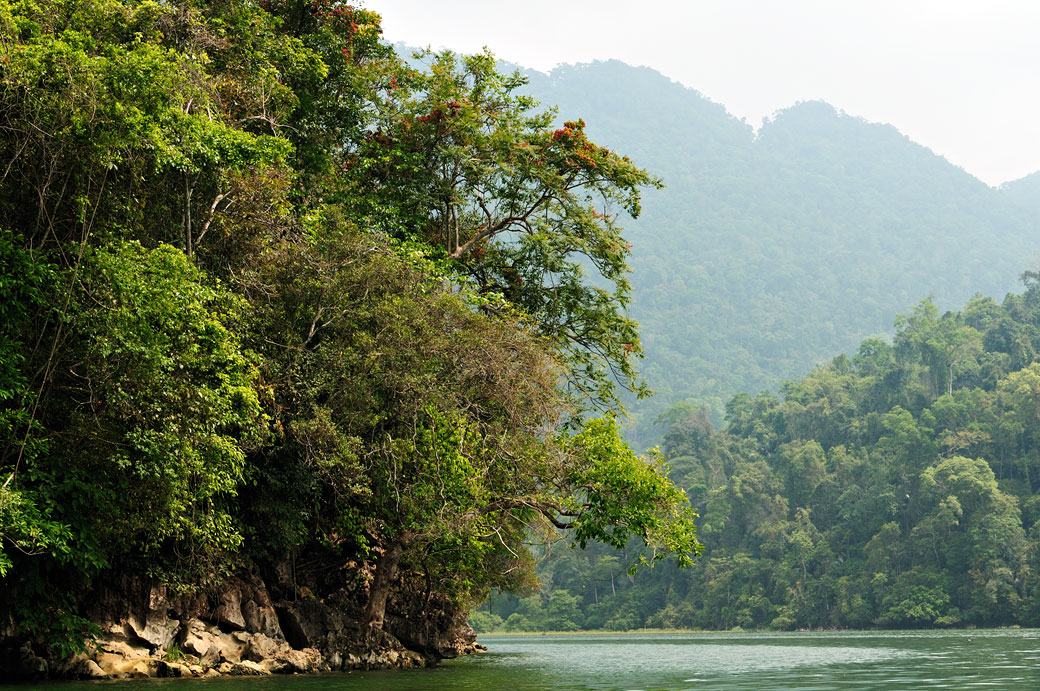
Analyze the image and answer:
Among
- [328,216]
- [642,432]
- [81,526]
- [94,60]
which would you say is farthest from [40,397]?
[642,432]

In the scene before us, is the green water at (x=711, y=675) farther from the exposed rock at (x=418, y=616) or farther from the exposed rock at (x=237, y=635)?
the exposed rock at (x=237, y=635)

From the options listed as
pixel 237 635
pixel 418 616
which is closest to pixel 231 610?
pixel 237 635

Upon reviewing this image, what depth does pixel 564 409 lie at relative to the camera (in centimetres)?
2108

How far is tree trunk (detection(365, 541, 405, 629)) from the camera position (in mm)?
21891

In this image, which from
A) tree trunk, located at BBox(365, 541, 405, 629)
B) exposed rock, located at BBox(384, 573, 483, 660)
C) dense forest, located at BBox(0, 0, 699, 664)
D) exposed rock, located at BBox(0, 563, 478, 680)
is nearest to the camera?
dense forest, located at BBox(0, 0, 699, 664)

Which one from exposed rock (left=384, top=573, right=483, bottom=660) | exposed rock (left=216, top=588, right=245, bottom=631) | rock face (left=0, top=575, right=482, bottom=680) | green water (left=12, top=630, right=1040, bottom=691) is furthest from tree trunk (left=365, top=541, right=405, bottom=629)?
exposed rock (left=216, top=588, right=245, bottom=631)

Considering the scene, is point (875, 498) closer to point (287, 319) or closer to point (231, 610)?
point (231, 610)

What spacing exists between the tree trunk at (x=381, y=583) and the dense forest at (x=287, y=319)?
8cm

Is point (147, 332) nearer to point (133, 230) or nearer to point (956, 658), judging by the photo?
point (133, 230)

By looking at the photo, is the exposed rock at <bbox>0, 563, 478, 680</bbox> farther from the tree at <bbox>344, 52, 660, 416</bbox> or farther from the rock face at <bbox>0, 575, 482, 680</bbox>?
the tree at <bbox>344, 52, 660, 416</bbox>

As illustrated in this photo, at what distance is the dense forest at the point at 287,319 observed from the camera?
1475 cm

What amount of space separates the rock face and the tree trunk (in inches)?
10.8

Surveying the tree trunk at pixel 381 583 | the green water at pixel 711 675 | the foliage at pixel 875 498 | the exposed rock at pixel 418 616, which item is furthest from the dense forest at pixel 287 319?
the foliage at pixel 875 498

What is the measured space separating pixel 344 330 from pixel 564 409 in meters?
4.81
